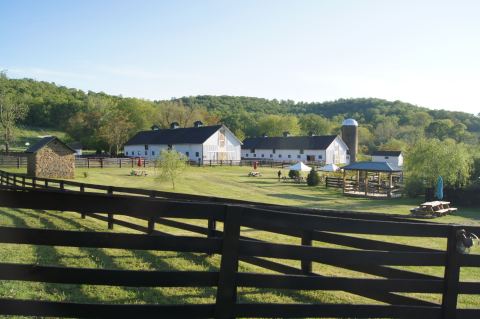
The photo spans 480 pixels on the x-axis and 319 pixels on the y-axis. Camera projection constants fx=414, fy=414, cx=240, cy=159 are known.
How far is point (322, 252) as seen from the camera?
3693 millimetres

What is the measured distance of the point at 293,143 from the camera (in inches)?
3238

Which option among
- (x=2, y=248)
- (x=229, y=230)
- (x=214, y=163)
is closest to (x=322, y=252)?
(x=229, y=230)

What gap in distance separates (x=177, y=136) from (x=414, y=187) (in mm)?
47907

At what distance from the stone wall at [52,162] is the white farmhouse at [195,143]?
30.3 metres

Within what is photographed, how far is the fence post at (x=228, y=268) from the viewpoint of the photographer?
3.32m

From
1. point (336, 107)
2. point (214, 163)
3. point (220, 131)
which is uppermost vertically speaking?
point (336, 107)

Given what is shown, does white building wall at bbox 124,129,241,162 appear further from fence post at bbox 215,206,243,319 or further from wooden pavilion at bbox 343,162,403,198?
fence post at bbox 215,206,243,319

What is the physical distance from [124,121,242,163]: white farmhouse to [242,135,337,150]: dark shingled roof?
1431 cm

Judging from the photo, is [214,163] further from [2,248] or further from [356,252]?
[356,252]

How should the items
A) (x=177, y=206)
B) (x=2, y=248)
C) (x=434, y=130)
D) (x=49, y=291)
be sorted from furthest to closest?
1. (x=434, y=130)
2. (x=2, y=248)
3. (x=49, y=291)
4. (x=177, y=206)

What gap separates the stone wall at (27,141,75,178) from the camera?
3197cm

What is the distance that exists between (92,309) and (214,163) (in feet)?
207

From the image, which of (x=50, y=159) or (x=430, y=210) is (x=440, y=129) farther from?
(x=50, y=159)

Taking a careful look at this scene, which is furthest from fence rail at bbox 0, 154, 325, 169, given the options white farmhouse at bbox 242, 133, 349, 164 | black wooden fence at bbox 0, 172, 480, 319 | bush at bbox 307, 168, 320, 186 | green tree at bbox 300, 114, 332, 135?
green tree at bbox 300, 114, 332, 135
